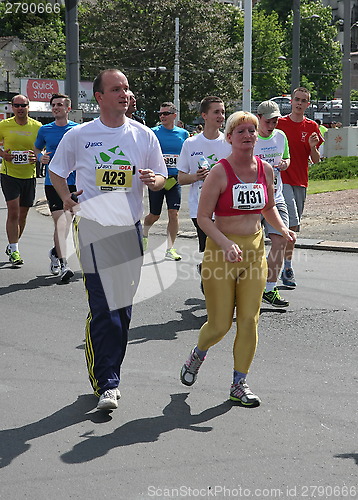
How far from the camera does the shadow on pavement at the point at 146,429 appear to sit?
4.45 metres

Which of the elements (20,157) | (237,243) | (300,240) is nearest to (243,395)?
(237,243)

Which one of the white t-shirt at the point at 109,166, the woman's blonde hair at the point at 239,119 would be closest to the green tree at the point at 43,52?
the white t-shirt at the point at 109,166

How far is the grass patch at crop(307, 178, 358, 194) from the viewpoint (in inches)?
783

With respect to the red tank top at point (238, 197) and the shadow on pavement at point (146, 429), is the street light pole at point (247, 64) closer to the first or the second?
the red tank top at point (238, 197)

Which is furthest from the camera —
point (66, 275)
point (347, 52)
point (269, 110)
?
point (347, 52)

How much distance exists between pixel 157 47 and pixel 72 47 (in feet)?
134

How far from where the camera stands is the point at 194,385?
5.70 m

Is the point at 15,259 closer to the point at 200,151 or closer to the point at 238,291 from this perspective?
the point at 200,151

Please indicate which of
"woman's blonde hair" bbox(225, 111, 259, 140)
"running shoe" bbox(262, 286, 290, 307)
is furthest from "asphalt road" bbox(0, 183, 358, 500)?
"woman's blonde hair" bbox(225, 111, 259, 140)

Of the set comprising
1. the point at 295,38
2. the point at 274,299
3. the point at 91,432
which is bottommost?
the point at 91,432

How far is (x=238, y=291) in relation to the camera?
533 centimetres

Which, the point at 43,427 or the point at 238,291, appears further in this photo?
the point at 238,291

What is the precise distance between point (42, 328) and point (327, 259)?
4.87 meters

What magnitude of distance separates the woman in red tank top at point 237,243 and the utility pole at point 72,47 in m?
13.7
